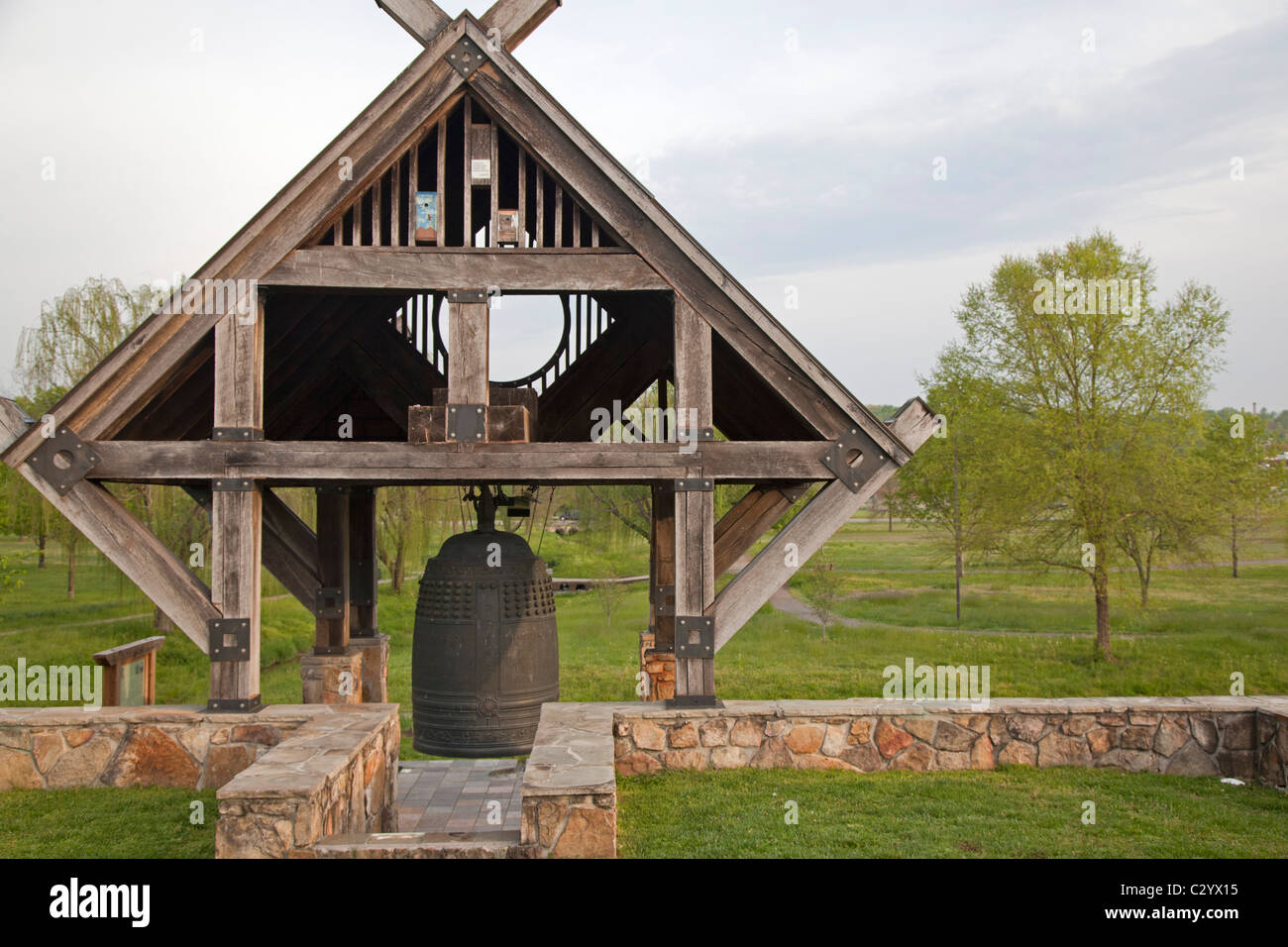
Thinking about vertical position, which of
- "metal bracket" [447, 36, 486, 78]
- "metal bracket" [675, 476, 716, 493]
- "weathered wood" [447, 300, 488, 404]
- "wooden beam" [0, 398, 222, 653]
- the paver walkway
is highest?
"metal bracket" [447, 36, 486, 78]

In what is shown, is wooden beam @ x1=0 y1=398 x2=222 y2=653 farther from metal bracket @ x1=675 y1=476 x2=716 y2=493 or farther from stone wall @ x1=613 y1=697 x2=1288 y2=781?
metal bracket @ x1=675 y1=476 x2=716 y2=493

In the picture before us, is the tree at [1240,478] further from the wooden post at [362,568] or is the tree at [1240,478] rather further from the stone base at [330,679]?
the stone base at [330,679]

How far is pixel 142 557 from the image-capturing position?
6.91m

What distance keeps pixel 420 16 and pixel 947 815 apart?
23.1ft

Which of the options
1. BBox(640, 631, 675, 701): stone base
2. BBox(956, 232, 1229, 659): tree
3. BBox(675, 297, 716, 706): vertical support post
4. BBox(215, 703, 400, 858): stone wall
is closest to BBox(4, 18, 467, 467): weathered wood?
BBox(675, 297, 716, 706): vertical support post

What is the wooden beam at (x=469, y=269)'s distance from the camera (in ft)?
22.6

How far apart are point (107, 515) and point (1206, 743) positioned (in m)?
8.90

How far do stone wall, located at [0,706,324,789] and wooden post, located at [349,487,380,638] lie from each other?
359 centimetres

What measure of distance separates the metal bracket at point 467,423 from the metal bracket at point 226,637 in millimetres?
2143

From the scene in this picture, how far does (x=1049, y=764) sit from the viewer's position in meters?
7.28

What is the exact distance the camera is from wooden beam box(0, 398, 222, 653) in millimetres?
6812

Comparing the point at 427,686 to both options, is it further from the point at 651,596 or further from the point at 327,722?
the point at 651,596
